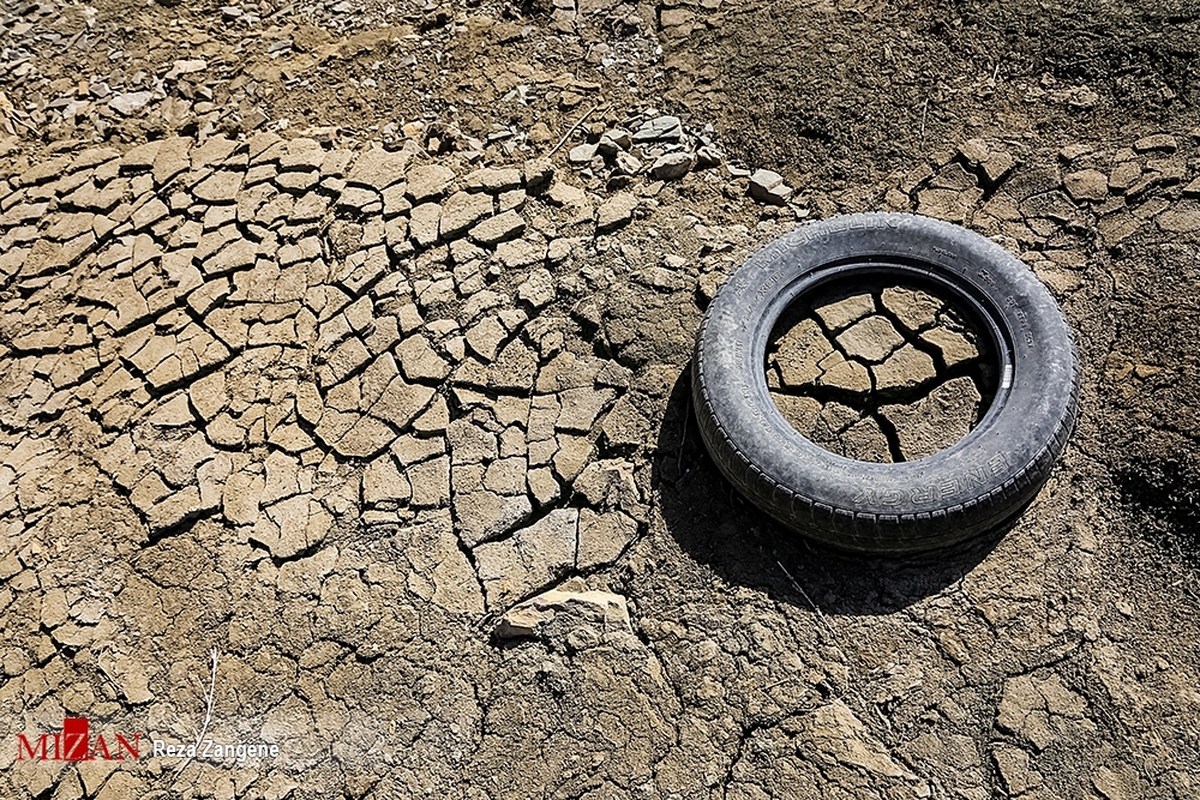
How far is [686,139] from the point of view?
13.4 ft

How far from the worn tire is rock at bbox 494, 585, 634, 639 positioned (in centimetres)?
55

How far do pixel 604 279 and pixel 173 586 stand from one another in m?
1.86

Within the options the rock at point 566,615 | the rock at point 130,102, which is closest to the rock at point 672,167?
the rock at point 566,615

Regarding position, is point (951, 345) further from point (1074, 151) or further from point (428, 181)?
point (428, 181)

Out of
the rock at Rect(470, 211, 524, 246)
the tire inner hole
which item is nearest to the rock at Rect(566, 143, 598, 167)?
the rock at Rect(470, 211, 524, 246)

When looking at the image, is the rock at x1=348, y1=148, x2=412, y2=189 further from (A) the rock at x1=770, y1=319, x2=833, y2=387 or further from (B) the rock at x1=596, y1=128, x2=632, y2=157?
(A) the rock at x1=770, y1=319, x2=833, y2=387

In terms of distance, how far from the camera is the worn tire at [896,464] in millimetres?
2830

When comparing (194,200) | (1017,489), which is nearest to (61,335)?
(194,200)

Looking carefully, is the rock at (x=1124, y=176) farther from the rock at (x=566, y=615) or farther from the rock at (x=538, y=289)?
the rock at (x=566, y=615)

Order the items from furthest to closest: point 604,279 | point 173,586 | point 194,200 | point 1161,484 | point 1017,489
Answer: point 194,200, point 604,279, point 173,586, point 1161,484, point 1017,489

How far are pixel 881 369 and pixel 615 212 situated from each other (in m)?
1.23

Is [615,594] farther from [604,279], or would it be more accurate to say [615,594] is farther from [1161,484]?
[1161,484]

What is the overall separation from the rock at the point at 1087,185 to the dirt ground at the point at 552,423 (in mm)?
21

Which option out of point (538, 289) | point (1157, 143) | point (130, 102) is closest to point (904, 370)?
point (538, 289)
